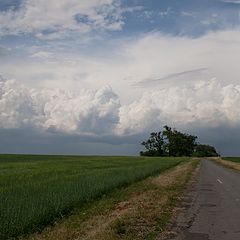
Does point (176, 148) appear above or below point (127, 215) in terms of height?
above

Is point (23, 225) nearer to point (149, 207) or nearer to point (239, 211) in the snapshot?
point (149, 207)

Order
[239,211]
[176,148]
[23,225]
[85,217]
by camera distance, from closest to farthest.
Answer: [23,225] → [85,217] → [239,211] → [176,148]

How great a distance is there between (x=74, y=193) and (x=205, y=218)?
606 centimetres

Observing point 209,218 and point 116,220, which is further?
point 209,218

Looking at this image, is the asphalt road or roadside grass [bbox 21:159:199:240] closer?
roadside grass [bbox 21:159:199:240]

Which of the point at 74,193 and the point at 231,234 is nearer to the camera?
the point at 231,234

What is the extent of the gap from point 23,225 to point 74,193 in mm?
7125

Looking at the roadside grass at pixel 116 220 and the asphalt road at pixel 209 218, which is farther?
the asphalt road at pixel 209 218

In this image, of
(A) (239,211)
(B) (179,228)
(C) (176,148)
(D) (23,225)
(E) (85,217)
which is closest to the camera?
(D) (23,225)

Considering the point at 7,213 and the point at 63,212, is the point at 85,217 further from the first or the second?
the point at 7,213

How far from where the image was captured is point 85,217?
15.1m

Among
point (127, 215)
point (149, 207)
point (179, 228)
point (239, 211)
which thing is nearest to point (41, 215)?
point (127, 215)

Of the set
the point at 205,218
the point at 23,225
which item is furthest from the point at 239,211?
the point at 23,225

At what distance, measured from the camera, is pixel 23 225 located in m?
12.2
